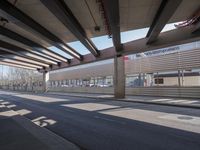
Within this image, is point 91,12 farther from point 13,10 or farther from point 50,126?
point 50,126

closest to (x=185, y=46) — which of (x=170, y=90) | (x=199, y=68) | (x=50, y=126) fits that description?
(x=199, y=68)

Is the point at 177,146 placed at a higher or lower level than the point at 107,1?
lower

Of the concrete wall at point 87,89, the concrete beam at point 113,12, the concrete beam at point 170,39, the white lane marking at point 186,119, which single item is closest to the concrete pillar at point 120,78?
the concrete beam at point 170,39

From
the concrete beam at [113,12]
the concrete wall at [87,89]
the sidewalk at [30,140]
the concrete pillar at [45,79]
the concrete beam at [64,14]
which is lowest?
the sidewalk at [30,140]

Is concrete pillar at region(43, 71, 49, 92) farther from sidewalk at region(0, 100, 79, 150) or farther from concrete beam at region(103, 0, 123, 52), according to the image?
sidewalk at region(0, 100, 79, 150)

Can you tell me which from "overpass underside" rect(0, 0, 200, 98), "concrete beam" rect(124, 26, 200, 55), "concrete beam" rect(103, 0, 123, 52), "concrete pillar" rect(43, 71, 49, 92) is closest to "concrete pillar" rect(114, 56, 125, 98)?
"concrete beam" rect(124, 26, 200, 55)

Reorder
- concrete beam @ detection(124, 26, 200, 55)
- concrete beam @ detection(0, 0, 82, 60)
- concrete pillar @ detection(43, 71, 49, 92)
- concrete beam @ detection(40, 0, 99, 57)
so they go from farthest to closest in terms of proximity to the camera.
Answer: concrete pillar @ detection(43, 71, 49, 92) → concrete beam @ detection(124, 26, 200, 55) → concrete beam @ detection(0, 0, 82, 60) → concrete beam @ detection(40, 0, 99, 57)

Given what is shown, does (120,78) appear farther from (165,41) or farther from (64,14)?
(64,14)

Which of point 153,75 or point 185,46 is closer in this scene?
point 185,46

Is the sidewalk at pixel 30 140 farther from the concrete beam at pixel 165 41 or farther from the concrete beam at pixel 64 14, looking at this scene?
the concrete beam at pixel 165 41

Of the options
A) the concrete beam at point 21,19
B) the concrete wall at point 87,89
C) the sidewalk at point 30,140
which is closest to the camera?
the sidewalk at point 30,140

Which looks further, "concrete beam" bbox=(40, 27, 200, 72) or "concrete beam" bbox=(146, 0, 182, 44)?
"concrete beam" bbox=(40, 27, 200, 72)

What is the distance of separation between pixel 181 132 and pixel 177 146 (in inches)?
75.6

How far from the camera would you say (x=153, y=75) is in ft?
95.0
